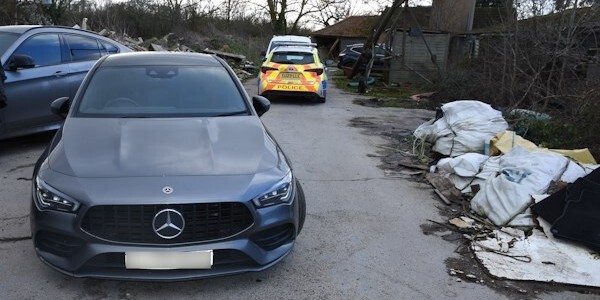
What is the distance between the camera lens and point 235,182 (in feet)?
10.5

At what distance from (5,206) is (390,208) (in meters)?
3.84

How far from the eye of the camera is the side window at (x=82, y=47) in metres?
7.43

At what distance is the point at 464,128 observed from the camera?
23.7 ft

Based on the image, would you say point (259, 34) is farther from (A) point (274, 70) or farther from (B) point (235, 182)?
(B) point (235, 182)

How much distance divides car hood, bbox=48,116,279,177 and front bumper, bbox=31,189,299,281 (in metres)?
0.34

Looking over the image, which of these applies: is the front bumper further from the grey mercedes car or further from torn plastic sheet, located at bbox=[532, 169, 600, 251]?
torn plastic sheet, located at bbox=[532, 169, 600, 251]

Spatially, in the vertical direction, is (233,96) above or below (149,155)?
above

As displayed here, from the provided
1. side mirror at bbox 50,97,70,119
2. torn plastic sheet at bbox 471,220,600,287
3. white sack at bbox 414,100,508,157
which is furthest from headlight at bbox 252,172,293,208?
white sack at bbox 414,100,508,157

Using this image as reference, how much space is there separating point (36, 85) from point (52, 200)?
427 cm

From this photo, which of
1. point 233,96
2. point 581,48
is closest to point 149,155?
point 233,96

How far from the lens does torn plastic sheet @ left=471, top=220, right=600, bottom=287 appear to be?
12.3ft

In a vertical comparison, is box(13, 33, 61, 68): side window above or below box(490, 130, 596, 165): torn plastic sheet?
above

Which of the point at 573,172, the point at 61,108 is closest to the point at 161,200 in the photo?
the point at 61,108

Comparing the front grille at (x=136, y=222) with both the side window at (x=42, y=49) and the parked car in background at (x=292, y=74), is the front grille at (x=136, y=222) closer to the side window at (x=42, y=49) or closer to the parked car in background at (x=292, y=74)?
the side window at (x=42, y=49)
